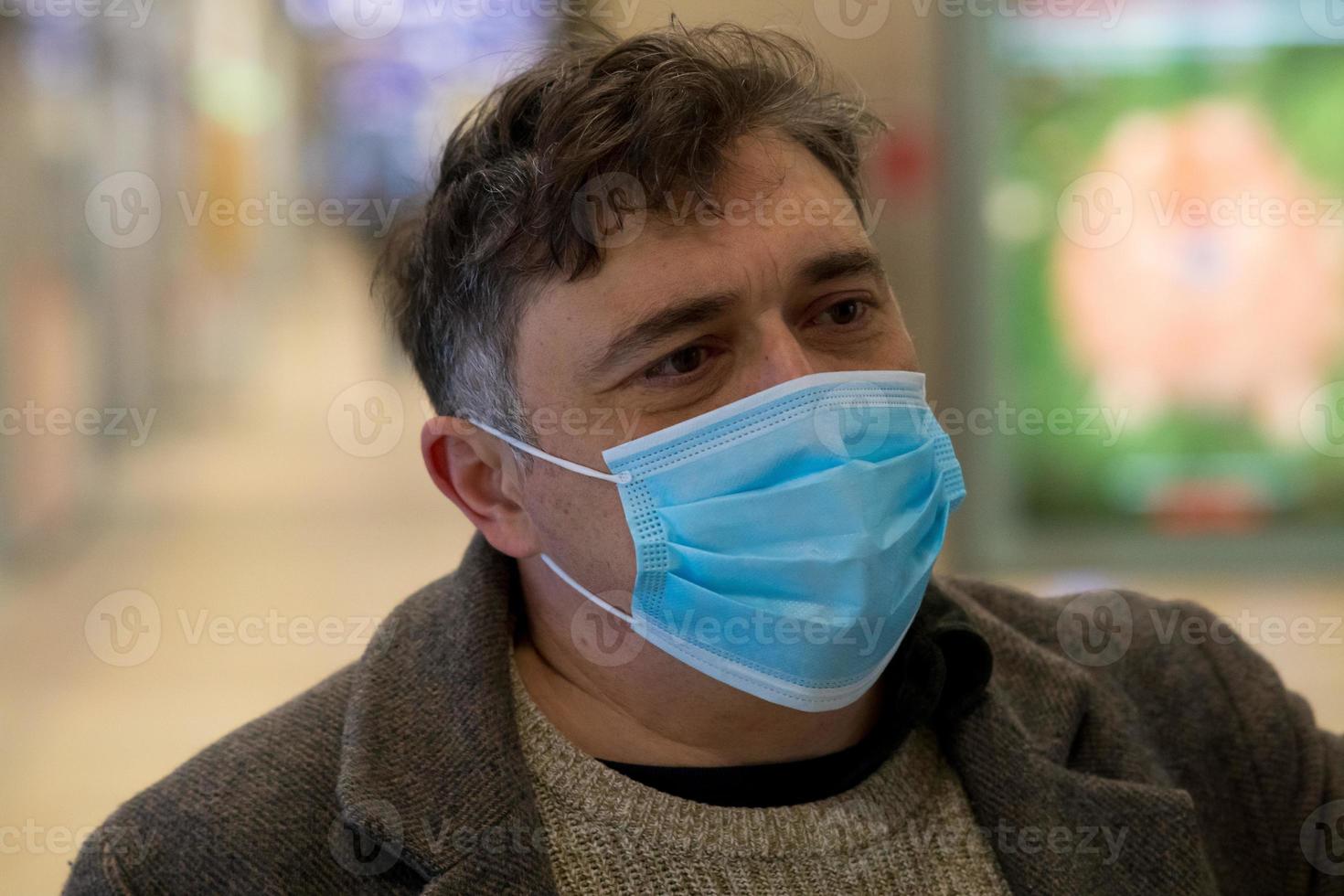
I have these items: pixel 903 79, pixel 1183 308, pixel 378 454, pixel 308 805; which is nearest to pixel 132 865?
pixel 308 805

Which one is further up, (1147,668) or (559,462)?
(559,462)

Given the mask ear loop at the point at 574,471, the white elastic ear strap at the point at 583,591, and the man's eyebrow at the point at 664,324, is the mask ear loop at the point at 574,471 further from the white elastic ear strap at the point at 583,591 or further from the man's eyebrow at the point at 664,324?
the man's eyebrow at the point at 664,324

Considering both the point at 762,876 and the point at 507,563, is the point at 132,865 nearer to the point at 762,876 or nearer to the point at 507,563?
the point at 507,563

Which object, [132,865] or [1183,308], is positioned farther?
[1183,308]

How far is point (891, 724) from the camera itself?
1571mm

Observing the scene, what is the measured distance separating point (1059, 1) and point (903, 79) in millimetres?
629

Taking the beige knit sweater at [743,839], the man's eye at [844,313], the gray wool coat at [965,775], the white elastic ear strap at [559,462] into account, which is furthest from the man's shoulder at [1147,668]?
the white elastic ear strap at [559,462]

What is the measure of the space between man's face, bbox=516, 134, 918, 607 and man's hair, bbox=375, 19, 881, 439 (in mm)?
→ 37

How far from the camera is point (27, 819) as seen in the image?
330 centimetres

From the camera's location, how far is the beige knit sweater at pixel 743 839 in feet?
4.65

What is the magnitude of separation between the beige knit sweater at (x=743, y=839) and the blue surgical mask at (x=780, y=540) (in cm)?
15

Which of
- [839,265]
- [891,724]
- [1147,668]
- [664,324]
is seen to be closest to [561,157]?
[664,324]

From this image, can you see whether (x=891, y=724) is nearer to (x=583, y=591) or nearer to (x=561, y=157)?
(x=583, y=591)

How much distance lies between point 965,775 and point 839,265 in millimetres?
656
